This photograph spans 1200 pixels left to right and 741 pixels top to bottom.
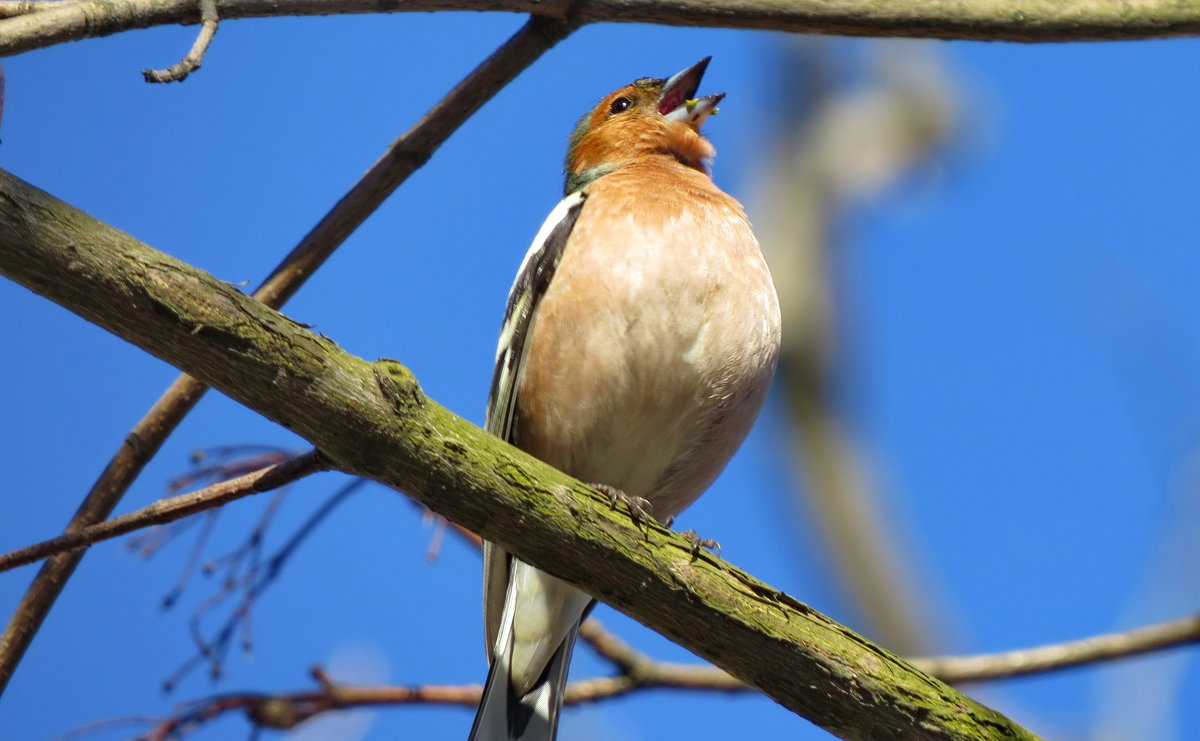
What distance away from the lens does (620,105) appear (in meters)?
6.67

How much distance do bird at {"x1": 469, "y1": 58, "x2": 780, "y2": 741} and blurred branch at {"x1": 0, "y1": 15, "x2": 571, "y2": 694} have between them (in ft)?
2.27

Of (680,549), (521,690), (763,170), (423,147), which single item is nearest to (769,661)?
(680,549)

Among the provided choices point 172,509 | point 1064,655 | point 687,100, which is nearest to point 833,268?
point 687,100

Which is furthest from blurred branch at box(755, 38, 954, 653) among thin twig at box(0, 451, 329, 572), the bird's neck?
thin twig at box(0, 451, 329, 572)

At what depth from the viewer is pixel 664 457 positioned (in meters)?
5.05

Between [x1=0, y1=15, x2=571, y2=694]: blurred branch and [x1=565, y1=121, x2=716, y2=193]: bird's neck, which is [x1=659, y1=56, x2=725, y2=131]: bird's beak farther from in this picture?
[x1=0, y1=15, x2=571, y2=694]: blurred branch

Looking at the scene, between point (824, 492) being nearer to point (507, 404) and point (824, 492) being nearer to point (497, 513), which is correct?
point (507, 404)

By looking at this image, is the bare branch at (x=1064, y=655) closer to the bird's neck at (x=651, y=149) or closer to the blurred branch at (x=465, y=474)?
the blurred branch at (x=465, y=474)

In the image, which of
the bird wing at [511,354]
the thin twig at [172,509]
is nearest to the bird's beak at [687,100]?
the bird wing at [511,354]

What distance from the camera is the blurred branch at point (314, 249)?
13.5ft

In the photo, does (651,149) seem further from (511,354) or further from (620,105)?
(511,354)

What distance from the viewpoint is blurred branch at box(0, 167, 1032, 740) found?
307 cm

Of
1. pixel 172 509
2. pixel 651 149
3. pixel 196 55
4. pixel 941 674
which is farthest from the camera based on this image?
pixel 651 149

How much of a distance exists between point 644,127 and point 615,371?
6.96ft
